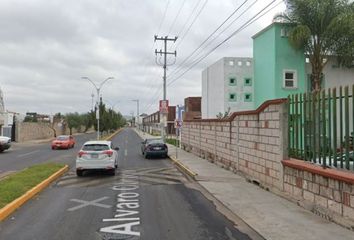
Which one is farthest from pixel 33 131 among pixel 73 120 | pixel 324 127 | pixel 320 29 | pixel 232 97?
pixel 324 127

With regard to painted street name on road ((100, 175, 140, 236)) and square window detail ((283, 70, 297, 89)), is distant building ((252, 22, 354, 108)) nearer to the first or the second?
square window detail ((283, 70, 297, 89))

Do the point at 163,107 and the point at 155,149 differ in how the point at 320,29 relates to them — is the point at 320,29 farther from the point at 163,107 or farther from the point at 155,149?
the point at 155,149

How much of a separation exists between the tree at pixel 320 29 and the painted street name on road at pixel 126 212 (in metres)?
19.2

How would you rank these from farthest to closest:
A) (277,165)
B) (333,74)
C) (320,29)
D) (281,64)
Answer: (333,74)
(281,64)
(320,29)
(277,165)

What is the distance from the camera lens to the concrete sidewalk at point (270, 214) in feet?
27.5

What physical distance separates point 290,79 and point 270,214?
82.7ft

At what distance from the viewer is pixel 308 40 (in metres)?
30.7

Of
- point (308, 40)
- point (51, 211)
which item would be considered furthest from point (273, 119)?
point (308, 40)

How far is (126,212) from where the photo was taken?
10711 mm

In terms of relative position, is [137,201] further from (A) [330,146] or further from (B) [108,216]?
(A) [330,146]

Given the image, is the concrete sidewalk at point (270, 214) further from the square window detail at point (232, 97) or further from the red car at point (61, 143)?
the red car at point (61, 143)

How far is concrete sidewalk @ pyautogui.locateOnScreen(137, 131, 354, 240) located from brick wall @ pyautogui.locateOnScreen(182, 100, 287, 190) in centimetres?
63

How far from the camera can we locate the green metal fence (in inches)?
369

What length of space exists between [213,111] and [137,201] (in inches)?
1464
